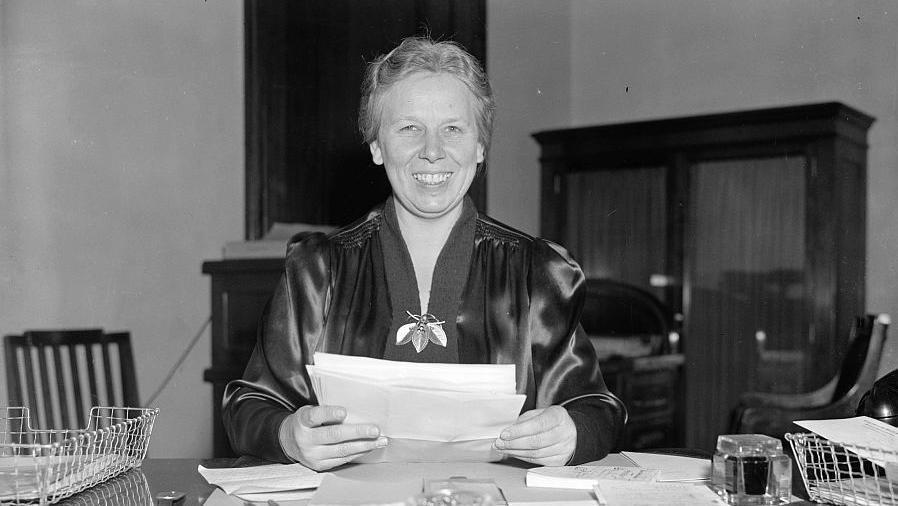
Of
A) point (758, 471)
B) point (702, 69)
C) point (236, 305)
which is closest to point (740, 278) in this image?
point (702, 69)

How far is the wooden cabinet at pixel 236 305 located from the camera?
279cm

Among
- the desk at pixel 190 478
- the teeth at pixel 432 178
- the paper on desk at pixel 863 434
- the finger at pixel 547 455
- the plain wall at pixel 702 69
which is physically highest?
the plain wall at pixel 702 69

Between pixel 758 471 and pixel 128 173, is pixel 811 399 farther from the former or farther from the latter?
pixel 128 173

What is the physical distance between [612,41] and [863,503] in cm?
433

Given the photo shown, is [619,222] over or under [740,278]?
over

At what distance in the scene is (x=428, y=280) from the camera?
1.67 meters

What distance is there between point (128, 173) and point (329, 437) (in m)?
2.06

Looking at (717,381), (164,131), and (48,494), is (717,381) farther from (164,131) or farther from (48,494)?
(48,494)

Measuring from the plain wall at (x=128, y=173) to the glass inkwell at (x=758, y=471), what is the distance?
2404mm

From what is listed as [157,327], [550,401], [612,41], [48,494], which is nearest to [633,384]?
[612,41]

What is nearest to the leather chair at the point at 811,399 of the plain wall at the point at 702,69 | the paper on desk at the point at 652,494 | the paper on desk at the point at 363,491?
the plain wall at the point at 702,69

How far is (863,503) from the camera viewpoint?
101cm

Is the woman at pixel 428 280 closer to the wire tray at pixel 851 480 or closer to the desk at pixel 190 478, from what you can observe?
the desk at pixel 190 478

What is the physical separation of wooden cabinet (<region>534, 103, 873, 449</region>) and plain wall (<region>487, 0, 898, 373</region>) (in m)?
0.11
